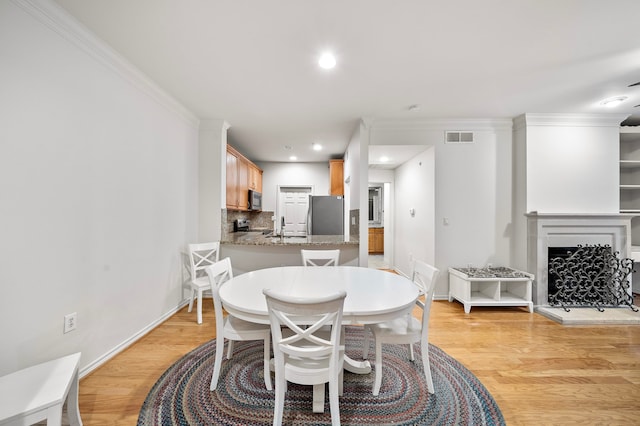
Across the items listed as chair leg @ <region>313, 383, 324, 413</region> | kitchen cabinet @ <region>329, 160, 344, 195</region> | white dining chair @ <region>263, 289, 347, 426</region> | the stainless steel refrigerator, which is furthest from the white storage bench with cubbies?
kitchen cabinet @ <region>329, 160, 344, 195</region>

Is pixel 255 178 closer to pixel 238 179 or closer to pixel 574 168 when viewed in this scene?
pixel 238 179

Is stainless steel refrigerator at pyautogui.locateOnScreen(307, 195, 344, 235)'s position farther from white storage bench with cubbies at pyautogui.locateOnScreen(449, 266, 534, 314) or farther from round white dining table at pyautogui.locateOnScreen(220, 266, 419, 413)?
round white dining table at pyautogui.locateOnScreen(220, 266, 419, 413)

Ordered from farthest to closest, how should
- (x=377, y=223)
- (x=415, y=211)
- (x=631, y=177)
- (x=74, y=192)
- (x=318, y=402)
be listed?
(x=377, y=223) → (x=415, y=211) → (x=631, y=177) → (x=74, y=192) → (x=318, y=402)

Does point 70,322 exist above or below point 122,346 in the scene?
above

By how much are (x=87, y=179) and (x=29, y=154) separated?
1.25ft

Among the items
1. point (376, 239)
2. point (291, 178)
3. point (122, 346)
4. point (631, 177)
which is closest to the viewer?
point (122, 346)

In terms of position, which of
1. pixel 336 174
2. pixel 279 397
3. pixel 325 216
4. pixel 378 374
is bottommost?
pixel 378 374

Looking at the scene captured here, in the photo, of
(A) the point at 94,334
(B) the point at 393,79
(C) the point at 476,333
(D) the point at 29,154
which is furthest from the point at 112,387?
(B) the point at 393,79

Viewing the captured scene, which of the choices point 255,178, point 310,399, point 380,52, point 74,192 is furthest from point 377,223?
point 74,192

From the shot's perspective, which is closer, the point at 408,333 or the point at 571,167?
the point at 408,333

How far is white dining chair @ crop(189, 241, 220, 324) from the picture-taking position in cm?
282

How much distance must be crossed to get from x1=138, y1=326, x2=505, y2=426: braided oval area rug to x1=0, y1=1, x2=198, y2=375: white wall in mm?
771

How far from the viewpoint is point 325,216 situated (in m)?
4.38

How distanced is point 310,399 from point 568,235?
3.75 metres
